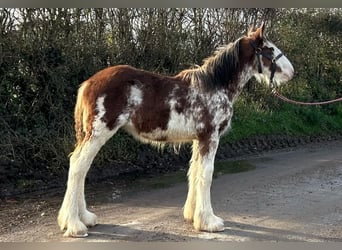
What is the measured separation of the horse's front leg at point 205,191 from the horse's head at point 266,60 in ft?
3.80

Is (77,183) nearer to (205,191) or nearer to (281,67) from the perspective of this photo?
(205,191)

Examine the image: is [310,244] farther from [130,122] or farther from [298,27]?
[298,27]

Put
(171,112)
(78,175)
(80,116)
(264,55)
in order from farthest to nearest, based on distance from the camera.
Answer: (264,55) → (80,116) → (171,112) → (78,175)

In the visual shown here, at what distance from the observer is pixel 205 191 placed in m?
5.58

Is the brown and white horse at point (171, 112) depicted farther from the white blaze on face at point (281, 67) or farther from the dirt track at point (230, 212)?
the dirt track at point (230, 212)

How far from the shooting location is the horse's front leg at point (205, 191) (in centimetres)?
554

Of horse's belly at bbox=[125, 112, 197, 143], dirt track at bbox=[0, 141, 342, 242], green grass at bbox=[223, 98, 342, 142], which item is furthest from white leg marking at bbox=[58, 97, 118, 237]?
green grass at bbox=[223, 98, 342, 142]

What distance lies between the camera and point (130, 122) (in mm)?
5531

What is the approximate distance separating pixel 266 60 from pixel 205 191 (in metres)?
1.92

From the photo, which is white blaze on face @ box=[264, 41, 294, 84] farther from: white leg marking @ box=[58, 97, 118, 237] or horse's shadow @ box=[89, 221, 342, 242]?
white leg marking @ box=[58, 97, 118, 237]

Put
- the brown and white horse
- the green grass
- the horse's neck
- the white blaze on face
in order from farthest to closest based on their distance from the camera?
the green grass
the white blaze on face
the horse's neck
the brown and white horse

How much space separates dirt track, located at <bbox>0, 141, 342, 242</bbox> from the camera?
212 inches

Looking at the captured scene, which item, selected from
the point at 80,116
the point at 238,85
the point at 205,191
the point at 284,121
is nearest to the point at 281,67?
the point at 238,85

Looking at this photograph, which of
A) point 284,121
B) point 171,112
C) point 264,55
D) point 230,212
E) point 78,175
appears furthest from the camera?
point 284,121
